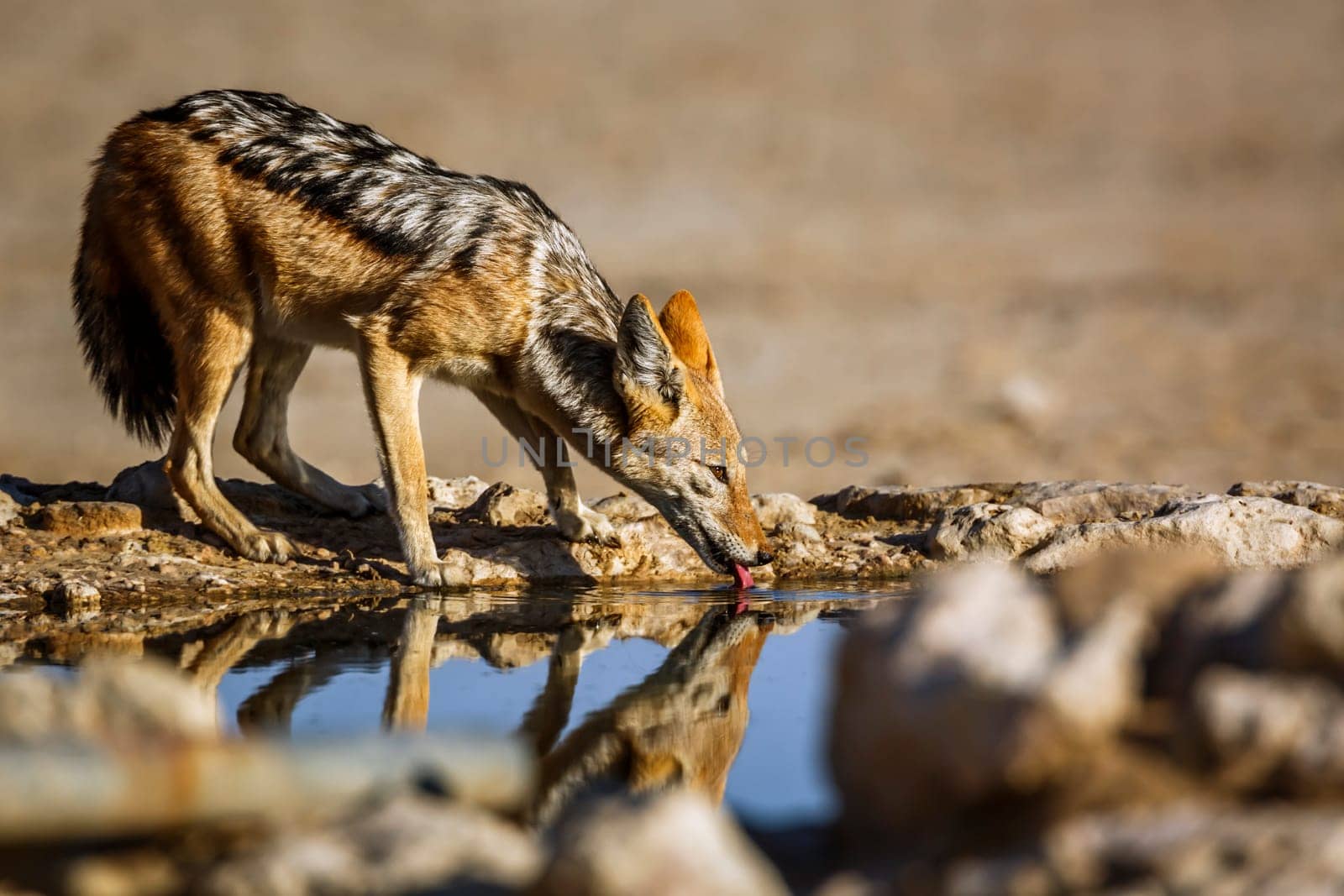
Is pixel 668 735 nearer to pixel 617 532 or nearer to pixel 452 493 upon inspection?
pixel 617 532

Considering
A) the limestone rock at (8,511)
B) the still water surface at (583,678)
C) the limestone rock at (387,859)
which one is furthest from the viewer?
the limestone rock at (8,511)

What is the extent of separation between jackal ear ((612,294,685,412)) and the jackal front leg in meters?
0.97

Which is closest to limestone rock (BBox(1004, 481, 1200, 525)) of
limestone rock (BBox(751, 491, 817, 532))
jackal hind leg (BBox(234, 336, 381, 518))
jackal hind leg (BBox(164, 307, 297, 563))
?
limestone rock (BBox(751, 491, 817, 532))

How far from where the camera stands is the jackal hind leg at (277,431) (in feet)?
24.6

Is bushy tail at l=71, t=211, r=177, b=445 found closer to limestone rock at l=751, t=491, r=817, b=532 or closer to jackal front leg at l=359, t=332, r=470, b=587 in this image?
jackal front leg at l=359, t=332, r=470, b=587

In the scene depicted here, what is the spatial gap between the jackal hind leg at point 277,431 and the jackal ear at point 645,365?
5.77 feet

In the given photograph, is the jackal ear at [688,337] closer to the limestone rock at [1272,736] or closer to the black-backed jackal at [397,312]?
the black-backed jackal at [397,312]

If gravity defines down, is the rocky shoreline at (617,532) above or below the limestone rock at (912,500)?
below

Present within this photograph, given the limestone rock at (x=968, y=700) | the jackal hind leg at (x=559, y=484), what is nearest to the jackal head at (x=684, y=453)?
the jackal hind leg at (x=559, y=484)

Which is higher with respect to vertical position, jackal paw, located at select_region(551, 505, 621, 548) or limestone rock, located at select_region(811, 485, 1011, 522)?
limestone rock, located at select_region(811, 485, 1011, 522)

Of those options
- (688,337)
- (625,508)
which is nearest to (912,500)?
(625,508)

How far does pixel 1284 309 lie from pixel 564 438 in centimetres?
1242

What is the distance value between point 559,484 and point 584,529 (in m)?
0.26

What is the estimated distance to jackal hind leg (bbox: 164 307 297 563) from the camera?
6.93 m
